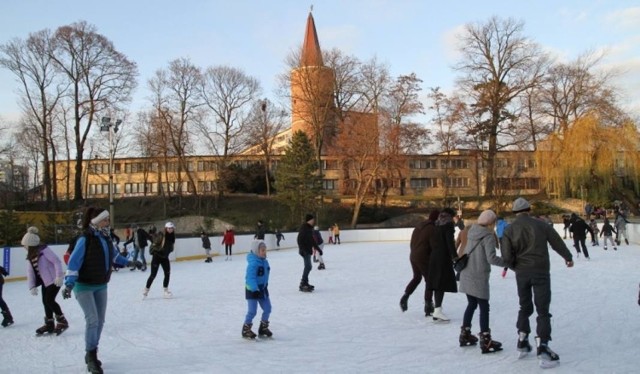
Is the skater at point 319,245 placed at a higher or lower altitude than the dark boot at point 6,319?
higher

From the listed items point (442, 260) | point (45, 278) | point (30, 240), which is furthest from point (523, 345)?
point (30, 240)

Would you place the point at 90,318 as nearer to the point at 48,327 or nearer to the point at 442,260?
the point at 48,327

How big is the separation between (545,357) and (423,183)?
6199cm

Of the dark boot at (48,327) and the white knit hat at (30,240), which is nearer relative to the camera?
the dark boot at (48,327)

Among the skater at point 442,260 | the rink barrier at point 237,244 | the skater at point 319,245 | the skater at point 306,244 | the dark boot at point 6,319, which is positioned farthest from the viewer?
the rink barrier at point 237,244

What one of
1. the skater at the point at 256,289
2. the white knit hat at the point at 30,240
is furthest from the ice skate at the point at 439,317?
the white knit hat at the point at 30,240

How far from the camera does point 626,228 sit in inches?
1078

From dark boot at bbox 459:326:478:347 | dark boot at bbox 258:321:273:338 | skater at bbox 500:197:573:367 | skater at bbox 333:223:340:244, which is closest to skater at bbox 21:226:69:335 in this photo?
dark boot at bbox 258:321:273:338

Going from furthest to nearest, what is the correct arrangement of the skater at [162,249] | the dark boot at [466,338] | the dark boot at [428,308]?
the skater at [162,249]
the dark boot at [428,308]
the dark boot at [466,338]

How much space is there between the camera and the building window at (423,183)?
219 feet

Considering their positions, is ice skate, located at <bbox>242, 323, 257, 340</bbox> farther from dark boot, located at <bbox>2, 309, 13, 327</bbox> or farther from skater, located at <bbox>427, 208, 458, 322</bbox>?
dark boot, located at <bbox>2, 309, 13, 327</bbox>

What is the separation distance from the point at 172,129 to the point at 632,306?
45957 millimetres

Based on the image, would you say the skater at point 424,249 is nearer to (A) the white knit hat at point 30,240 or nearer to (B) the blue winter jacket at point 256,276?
(B) the blue winter jacket at point 256,276

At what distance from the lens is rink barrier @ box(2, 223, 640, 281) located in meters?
19.0
